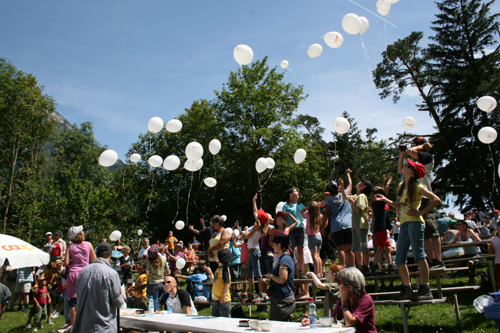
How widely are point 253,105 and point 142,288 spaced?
1830 cm

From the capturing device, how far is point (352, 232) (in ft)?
19.8

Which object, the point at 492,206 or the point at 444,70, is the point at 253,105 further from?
the point at 492,206

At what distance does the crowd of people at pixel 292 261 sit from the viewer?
3963mm

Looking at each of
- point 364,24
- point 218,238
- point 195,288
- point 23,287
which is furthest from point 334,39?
point 23,287

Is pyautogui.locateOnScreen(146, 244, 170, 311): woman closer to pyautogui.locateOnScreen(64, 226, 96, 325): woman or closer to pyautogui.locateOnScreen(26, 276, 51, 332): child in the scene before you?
pyautogui.locateOnScreen(64, 226, 96, 325): woman

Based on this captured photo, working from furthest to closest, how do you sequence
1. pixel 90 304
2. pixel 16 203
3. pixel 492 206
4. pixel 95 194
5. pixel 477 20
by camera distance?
pixel 16 203 < pixel 95 194 < pixel 477 20 < pixel 492 206 < pixel 90 304

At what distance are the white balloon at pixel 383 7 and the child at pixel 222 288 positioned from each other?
552cm

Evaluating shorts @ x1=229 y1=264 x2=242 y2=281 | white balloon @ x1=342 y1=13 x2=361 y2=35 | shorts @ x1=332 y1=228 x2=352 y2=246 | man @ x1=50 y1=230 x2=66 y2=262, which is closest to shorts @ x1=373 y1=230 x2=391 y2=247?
shorts @ x1=332 y1=228 x2=352 y2=246

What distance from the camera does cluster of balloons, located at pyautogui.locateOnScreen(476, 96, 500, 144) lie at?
348 inches

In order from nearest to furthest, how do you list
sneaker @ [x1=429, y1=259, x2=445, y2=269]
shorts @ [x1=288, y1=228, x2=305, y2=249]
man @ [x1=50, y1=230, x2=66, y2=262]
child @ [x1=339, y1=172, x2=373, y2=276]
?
sneaker @ [x1=429, y1=259, x2=445, y2=269] → child @ [x1=339, y1=172, x2=373, y2=276] → shorts @ [x1=288, y1=228, x2=305, y2=249] → man @ [x1=50, y1=230, x2=66, y2=262]

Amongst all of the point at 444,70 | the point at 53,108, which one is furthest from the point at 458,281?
the point at 53,108

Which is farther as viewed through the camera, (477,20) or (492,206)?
(477,20)

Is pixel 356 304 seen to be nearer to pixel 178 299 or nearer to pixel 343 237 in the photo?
pixel 343 237

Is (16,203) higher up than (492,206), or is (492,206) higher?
(16,203)
